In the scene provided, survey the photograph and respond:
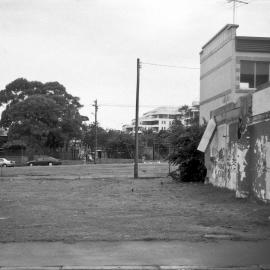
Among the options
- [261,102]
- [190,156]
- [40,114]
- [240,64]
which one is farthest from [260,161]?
[40,114]

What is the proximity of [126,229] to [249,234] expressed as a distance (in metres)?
2.40

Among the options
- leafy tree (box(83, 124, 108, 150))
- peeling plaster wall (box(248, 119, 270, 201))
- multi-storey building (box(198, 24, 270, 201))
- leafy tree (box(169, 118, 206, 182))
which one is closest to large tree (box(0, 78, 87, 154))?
leafy tree (box(83, 124, 108, 150))

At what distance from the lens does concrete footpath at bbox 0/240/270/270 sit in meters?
7.35

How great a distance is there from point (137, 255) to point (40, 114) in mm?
59720

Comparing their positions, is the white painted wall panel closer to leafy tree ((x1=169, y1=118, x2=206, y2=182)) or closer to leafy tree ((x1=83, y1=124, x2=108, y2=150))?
leafy tree ((x1=169, y1=118, x2=206, y2=182))

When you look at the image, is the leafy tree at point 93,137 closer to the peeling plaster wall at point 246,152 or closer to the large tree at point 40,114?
the large tree at point 40,114

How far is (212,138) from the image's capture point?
2353 cm

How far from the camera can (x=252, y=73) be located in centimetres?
3416

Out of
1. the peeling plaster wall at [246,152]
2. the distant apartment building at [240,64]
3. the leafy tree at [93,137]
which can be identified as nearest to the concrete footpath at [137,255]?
the peeling plaster wall at [246,152]

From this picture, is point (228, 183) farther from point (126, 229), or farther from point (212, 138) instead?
point (126, 229)

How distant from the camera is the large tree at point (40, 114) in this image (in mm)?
65562

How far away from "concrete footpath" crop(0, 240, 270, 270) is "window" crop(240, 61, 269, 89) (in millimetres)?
25865

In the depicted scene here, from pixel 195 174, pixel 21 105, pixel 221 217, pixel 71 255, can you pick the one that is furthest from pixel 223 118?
pixel 21 105

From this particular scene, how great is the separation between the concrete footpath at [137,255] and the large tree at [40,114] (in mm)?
57818
